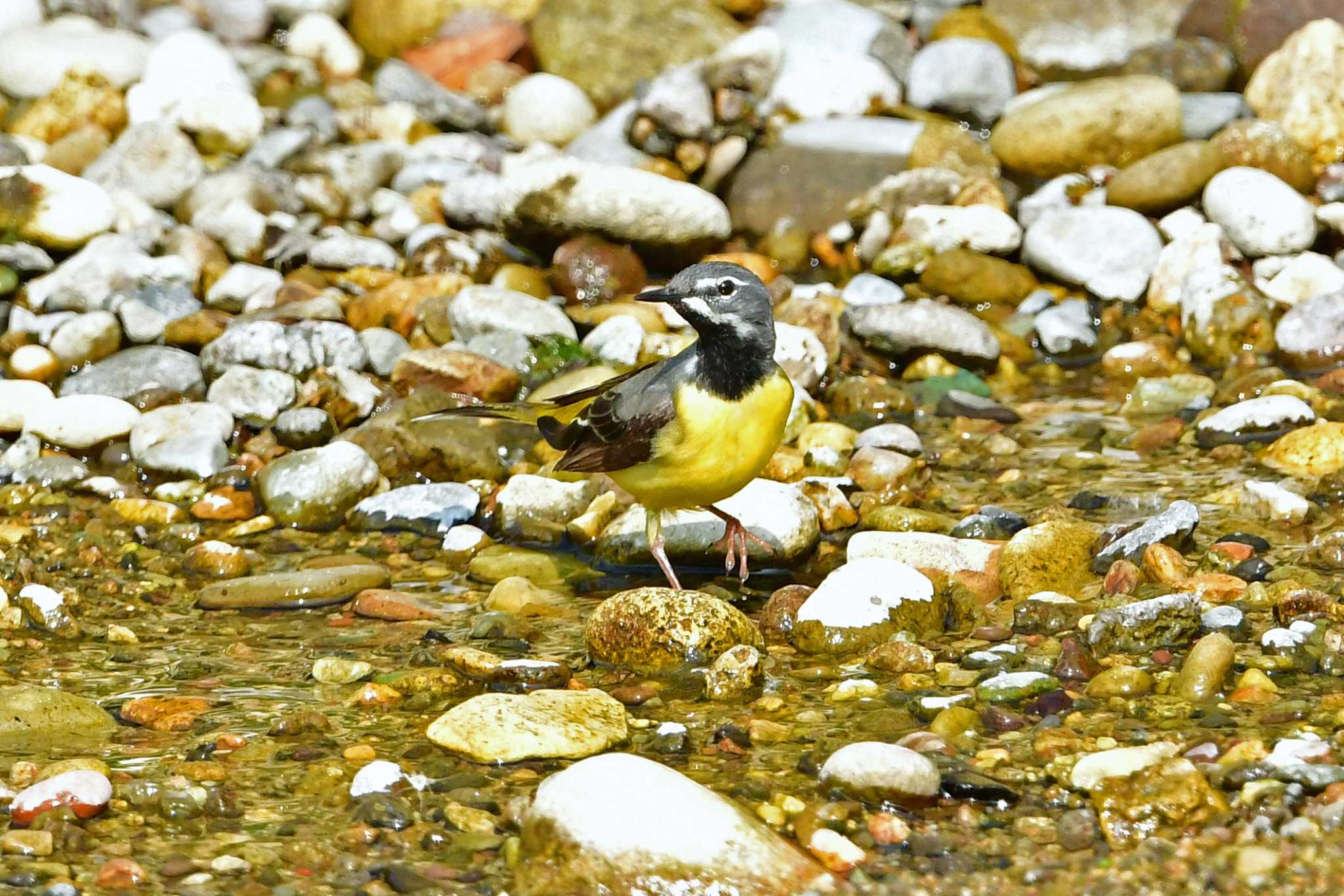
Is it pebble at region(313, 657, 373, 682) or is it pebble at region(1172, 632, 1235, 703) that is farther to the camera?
pebble at region(313, 657, 373, 682)

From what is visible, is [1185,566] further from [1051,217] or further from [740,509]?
[1051,217]

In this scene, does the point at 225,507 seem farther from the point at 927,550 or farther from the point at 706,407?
the point at 927,550

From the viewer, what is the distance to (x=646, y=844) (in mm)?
4293

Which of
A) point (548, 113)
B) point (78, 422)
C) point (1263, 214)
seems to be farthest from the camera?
point (548, 113)

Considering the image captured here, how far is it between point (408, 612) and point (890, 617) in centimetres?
208

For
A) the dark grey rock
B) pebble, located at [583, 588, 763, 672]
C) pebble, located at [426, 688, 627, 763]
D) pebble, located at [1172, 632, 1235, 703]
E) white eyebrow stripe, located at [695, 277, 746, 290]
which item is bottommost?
the dark grey rock

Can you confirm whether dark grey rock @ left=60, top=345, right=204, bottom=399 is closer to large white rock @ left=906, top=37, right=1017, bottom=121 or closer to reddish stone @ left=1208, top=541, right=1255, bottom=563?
reddish stone @ left=1208, top=541, right=1255, bottom=563

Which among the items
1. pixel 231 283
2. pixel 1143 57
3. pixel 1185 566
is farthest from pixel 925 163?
pixel 1185 566

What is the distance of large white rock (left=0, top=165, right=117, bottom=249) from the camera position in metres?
10.8

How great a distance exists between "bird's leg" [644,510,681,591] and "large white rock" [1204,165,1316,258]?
5.55 m

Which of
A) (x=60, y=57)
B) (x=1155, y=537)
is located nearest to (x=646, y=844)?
(x=1155, y=537)

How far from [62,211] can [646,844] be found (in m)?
8.22

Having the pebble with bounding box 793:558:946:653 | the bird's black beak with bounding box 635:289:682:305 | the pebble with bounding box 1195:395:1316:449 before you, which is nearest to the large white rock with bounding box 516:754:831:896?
the pebble with bounding box 793:558:946:653

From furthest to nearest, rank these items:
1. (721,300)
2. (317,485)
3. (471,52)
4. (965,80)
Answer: (471,52) → (965,80) → (317,485) → (721,300)
